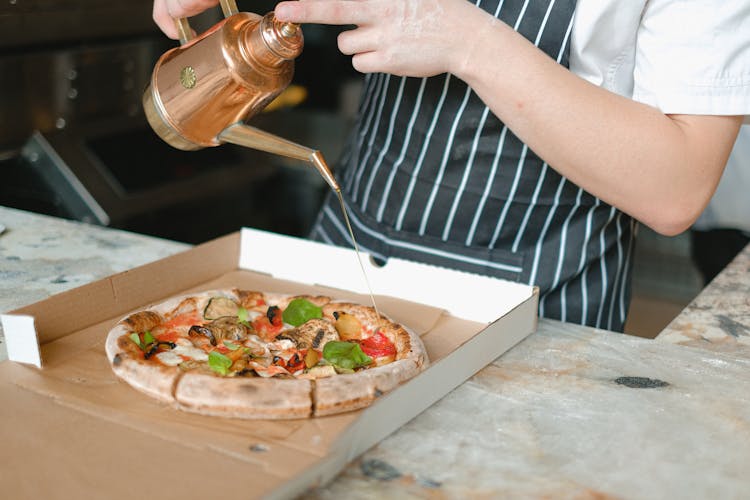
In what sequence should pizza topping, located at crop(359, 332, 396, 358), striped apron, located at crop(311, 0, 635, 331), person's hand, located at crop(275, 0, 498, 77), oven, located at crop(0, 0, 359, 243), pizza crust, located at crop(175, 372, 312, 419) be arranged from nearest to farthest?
1. pizza crust, located at crop(175, 372, 312, 419)
2. person's hand, located at crop(275, 0, 498, 77)
3. pizza topping, located at crop(359, 332, 396, 358)
4. striped apron, located at crop(311, 0, 635, 331)
5. oven, located at crop(0, 0, 359, 243)

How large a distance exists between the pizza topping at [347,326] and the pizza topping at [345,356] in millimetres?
121

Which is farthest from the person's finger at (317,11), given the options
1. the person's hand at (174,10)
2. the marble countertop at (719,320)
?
the marble countertop at (719,320)

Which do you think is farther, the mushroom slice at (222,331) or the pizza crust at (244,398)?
the mushroom slice at (222,331)

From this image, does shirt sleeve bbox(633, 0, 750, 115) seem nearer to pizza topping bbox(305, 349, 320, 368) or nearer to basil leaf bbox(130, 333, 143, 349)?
pizza topping bbox(305, 349, 320, 368)

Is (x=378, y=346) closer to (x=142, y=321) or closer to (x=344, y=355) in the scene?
(x=344, y=355)

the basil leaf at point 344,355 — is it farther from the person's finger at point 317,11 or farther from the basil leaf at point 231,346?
the person's finger at point 317,11

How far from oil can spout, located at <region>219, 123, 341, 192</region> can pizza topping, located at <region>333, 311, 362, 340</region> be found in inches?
8.0

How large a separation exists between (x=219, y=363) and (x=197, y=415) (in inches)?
3.7

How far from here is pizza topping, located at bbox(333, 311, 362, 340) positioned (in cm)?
122

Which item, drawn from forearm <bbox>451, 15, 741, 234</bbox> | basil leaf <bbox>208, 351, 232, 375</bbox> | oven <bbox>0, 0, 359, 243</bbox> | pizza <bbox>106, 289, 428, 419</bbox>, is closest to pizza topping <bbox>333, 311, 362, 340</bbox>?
pizza <bbox>106, 289, 428, 419</bbox>

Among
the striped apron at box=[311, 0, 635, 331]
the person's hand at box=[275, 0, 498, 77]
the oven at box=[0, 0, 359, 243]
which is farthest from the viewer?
the oven at box=[0, 0, 359, 243]

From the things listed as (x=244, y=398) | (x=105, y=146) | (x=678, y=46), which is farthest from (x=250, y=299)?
(x=105, y=146)

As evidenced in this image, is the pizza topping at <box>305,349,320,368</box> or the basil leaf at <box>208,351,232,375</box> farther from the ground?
the basil leaf at <box>208,351,232,375</box>

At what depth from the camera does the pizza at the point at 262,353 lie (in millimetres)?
947
